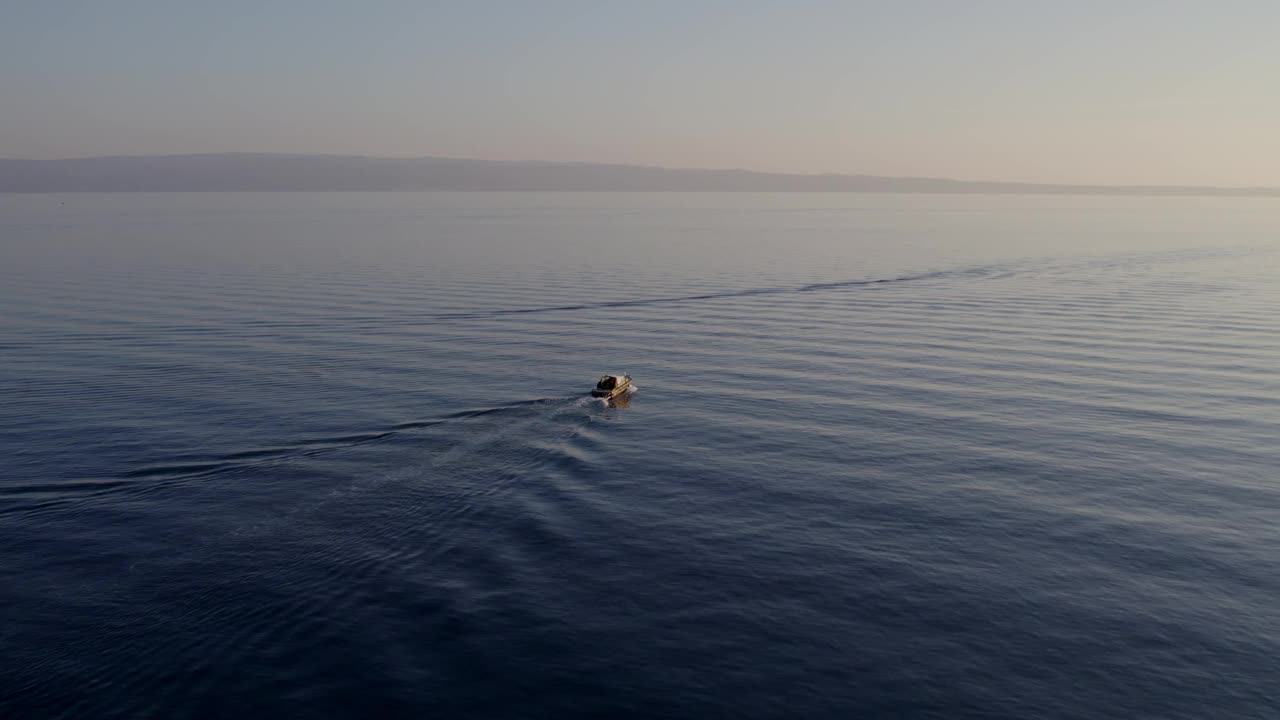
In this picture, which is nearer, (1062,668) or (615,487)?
(1062,668)

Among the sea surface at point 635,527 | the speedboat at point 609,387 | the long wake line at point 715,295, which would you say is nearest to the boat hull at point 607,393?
the speedboat at point 609,387

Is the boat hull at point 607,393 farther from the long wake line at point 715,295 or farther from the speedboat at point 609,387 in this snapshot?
the long wake line at point 715,295

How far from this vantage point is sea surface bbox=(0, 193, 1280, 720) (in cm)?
3209

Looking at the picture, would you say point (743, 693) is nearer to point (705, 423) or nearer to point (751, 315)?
point (705, 423)

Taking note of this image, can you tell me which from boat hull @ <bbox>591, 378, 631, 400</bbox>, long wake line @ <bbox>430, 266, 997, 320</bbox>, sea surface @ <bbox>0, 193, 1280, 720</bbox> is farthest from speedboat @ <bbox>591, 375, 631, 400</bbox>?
long wake line @ <bbox>430, 266, 997, 320</bbox>

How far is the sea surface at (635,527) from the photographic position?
105ft

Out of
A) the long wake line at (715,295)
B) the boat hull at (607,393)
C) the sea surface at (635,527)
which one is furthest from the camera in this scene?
the long wake line at (715,295)

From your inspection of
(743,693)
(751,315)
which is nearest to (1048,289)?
(751,315)

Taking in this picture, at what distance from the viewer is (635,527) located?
45156mm

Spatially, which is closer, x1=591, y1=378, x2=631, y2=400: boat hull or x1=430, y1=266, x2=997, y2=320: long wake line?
x1=591, y1=378, x2=631, y2=400: boat hull

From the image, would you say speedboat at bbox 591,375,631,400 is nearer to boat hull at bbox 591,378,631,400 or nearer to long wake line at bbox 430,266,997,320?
boat hull at bbox 591,378,631,400

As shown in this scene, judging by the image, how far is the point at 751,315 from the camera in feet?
377

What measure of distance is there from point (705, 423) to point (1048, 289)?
98255 mm

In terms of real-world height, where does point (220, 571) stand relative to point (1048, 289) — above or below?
below
